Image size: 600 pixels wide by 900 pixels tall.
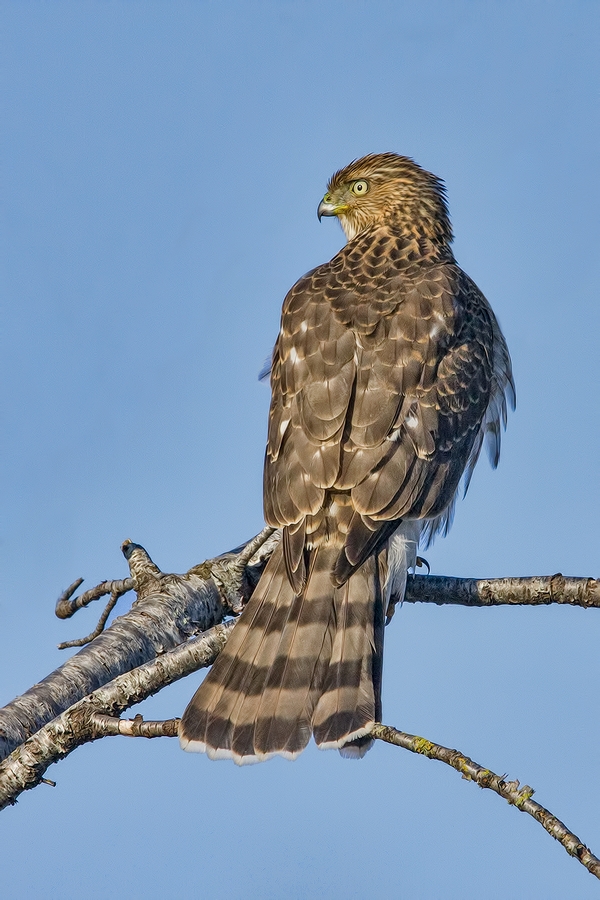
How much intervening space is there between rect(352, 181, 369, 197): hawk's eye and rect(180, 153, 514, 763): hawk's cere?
1065 millimetres

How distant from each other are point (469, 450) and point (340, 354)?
36.2 inches

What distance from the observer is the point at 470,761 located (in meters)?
2.91

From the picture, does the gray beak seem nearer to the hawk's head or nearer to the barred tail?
the hawk's head

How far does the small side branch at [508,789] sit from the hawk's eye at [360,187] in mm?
4737

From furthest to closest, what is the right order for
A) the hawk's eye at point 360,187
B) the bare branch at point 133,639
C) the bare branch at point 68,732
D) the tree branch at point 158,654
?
the hawk's eye at point 360,187, the bare branch at point 133,639, the bare branch at point 68,732, the tree branch at point 158,654

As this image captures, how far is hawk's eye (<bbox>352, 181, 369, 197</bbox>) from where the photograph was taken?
7.04 metres

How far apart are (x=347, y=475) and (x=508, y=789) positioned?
2067mm

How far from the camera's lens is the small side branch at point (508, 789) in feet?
8.70

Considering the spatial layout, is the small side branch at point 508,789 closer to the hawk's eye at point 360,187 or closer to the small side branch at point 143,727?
the small side branch at point 143,727

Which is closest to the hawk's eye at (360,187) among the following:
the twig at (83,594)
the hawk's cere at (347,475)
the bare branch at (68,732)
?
the hawk's cere at (347,475)

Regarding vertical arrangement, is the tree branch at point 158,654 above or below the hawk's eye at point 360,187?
below

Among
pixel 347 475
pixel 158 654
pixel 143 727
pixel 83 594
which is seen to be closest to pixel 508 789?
pixel 143 727

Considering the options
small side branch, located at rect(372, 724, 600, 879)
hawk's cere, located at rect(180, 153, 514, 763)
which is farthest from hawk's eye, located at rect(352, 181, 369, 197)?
small side branch, located at rect(372, 724, 600, 879)

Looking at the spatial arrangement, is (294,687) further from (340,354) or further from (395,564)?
(340,354)
